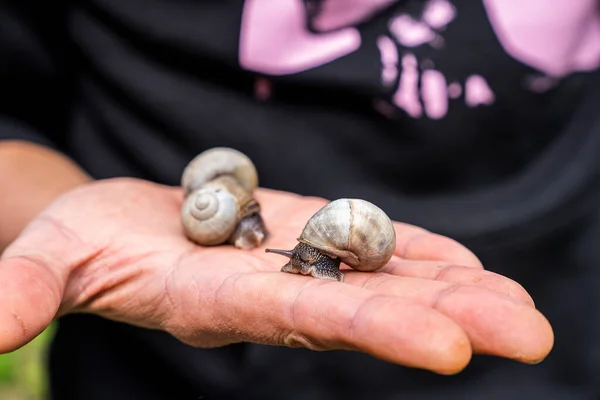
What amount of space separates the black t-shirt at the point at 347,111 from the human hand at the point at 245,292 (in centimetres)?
46

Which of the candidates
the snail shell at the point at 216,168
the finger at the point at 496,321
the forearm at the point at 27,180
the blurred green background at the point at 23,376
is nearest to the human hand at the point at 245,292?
the finger at the point at 496,321

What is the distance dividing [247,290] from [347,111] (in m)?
1.13

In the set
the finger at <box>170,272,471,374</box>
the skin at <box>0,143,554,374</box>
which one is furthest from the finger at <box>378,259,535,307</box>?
the finger at <box>170,272,471,374</box>

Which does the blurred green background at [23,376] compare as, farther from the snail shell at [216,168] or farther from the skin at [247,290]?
the skin at [247,290]

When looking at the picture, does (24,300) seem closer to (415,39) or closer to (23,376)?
(415,39)

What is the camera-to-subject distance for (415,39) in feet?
7.51

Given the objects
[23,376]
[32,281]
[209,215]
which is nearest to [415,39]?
[209,215]

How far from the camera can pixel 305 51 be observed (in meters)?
2.36

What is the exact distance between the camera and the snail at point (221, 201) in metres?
2.06

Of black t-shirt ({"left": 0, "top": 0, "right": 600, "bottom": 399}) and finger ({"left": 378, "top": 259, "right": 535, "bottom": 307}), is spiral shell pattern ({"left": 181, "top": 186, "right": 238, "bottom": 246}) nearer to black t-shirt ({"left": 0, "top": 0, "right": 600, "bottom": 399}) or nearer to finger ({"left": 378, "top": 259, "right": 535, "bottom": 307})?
black t-shirt ({"left": 0, "top": 0, "right": 600, "bottom": 399})

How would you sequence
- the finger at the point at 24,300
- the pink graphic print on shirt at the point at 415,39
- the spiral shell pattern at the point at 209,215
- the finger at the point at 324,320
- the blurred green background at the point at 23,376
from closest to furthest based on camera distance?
the finger at the point at 324,320, the finger at the point at 24,300, the spiral shell pattern at the point at 209,215, the pink graphic print on shirt at the point at 415,39, the blurred green background at the point at 23,376

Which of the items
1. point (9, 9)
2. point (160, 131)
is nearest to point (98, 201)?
point (160, 131)

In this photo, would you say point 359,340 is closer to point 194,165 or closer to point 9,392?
point 194,165

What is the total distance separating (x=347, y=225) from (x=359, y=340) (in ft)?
1.97
